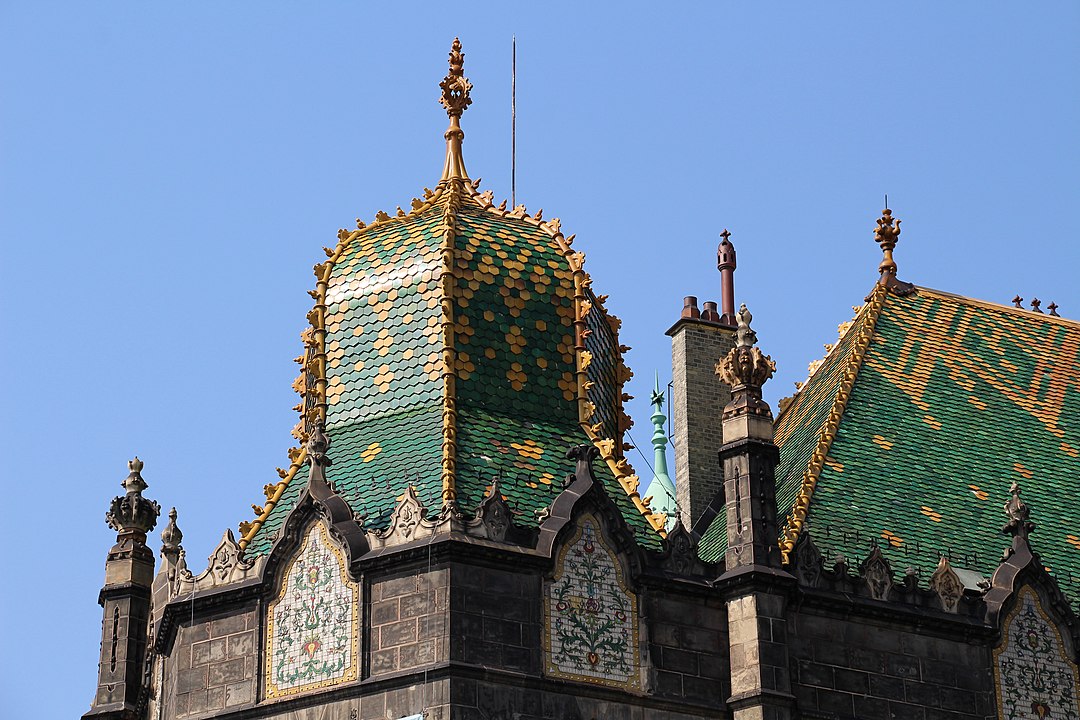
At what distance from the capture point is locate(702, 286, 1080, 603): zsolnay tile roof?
40.6 metres

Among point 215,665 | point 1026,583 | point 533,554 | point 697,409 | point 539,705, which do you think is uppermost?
point 697,409

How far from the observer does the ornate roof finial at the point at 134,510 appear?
135 feet

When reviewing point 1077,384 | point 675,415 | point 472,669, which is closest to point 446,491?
point 472,669

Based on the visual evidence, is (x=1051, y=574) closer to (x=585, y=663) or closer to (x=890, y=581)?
(x=890, y=581)

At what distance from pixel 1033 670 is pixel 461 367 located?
9.62m

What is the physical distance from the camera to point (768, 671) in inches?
1447

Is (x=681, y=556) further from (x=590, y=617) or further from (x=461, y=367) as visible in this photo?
(x=461, y=367)

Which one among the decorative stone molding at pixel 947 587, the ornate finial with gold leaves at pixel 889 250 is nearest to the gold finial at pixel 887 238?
the ornate finial with gold leaves at pixel 889 250

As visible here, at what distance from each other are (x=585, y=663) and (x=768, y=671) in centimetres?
263

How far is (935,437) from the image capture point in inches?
1697

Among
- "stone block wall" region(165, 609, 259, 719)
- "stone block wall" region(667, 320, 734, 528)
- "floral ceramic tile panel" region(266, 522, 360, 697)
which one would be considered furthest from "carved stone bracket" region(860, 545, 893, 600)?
"stone block wall" region(165, 609, 259, 719)

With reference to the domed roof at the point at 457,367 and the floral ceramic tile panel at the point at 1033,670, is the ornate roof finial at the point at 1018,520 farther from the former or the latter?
the domed roof at the point at 457,367

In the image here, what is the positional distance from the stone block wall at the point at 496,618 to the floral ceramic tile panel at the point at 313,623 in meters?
1.55

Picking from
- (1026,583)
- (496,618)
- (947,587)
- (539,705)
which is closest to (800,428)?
(947,587)
